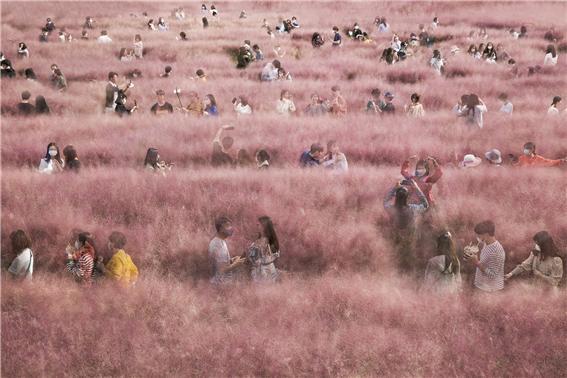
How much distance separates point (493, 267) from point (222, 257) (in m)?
4.14

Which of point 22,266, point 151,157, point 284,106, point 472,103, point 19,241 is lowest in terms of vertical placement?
point 22,266

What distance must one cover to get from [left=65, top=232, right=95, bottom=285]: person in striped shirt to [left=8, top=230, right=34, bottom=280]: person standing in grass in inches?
22.1

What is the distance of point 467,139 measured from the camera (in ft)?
43.1

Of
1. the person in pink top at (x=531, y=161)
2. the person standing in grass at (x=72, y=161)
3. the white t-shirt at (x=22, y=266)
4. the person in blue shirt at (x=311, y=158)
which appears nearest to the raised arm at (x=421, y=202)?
the person in blue shirt at (x=311, y=158)

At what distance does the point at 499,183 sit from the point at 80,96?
15.1 metres

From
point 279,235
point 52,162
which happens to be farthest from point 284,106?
point 279,235

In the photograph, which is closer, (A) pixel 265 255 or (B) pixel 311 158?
(A) pixel 265 255

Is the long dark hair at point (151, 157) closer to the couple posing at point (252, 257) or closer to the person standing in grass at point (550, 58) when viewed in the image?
the couple posing at point (252, 257)

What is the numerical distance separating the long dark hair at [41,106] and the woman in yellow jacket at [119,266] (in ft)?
34.6

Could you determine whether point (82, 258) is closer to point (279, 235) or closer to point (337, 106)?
point (279, 235)

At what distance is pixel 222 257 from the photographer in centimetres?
725

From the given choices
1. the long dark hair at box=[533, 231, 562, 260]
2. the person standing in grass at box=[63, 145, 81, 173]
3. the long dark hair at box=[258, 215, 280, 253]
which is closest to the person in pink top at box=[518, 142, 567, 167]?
the long dark hair at box=[533, 231, 562, 260]

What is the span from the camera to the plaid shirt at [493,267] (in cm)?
707

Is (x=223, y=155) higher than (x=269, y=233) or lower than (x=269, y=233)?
higher
